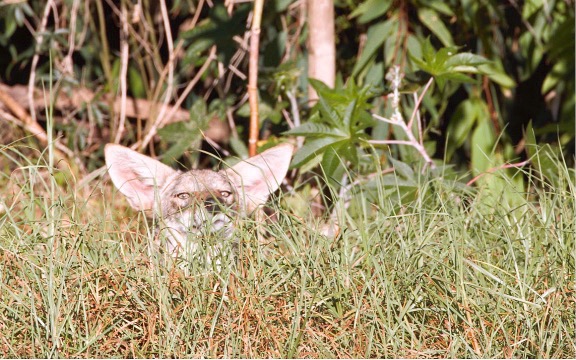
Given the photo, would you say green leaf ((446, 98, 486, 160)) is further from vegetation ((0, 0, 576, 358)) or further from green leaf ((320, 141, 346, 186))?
green leaf ((320, 141, 346, 186))

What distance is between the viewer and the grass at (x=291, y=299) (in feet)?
9.67

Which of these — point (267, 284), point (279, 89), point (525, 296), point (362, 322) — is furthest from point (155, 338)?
point (279, 89)

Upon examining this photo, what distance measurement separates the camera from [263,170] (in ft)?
14.0

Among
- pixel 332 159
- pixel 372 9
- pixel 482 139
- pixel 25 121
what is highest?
pixel 372 9

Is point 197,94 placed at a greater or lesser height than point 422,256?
lesser

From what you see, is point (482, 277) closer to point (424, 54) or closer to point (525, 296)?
point (525, 296)

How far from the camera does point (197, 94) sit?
23.5 feet

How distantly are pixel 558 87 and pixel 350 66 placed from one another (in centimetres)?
132

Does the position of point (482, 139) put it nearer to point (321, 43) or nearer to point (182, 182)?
point (321, 43)

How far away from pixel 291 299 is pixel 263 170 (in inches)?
48.7

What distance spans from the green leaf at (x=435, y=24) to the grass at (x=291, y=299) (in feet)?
7.18

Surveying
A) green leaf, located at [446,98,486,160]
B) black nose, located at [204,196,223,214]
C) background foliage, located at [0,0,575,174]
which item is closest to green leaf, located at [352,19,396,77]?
background foliage, located at [0,0,575,174]

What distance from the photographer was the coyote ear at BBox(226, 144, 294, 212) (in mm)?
4238

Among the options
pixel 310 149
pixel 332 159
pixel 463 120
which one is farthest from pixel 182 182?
pixel 463 120
